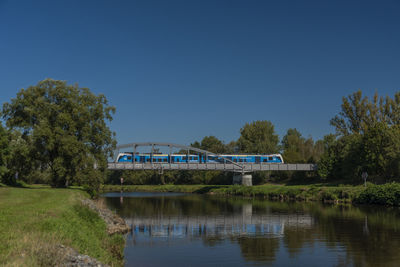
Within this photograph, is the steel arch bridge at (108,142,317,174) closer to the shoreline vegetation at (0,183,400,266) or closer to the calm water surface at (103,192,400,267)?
the calm water surface at (103,192,400,267)

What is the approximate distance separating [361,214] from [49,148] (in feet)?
105

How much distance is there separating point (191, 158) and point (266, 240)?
6442cm

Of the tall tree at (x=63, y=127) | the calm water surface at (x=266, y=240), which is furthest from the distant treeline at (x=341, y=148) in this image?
the tall tree at (x=63, y=127)

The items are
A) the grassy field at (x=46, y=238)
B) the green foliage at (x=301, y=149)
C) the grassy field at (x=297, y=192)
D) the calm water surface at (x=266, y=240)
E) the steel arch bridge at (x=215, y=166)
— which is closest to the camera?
the grassy field at (x=46, y=238)

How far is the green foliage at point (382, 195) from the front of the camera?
45938mm

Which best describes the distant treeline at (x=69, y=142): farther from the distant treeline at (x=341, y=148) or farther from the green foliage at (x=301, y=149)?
the green foliage at (x=301, y=149)

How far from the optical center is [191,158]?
88.6 m

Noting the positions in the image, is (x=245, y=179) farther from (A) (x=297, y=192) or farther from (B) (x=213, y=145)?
(B) (x=213, y=145)

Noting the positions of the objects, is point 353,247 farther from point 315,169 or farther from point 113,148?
point 315,169

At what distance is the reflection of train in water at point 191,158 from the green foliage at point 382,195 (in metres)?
39.1

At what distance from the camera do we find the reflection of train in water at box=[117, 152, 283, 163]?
82.5 m

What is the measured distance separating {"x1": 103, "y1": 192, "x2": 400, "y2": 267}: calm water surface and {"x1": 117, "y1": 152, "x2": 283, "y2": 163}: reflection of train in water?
45.5 metres

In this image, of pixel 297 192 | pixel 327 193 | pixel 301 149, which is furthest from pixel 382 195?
pixel 301 149

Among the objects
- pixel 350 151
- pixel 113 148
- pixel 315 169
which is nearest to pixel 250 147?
pixel 315 169
